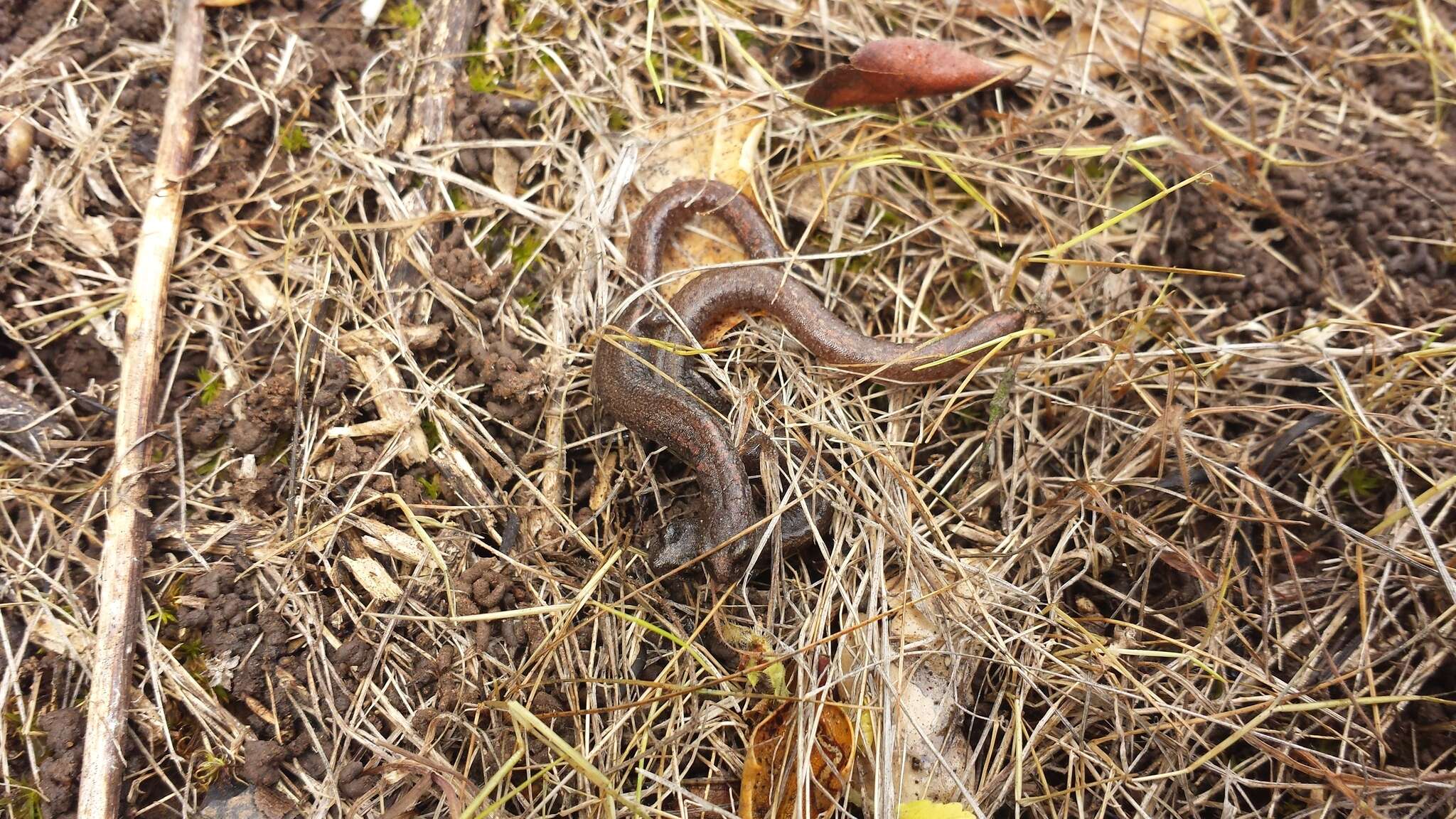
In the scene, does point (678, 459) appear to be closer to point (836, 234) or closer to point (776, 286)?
point (776, 286)

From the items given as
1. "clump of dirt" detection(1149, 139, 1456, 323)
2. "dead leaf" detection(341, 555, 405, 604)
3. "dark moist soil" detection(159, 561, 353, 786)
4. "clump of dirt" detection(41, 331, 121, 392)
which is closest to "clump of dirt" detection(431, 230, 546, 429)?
"dead leaf" detection(341, 555, 405, 604)

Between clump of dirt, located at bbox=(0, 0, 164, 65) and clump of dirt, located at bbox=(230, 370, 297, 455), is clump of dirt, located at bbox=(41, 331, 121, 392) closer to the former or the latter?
clump of dirt, located at bbox=(230, 370, 297, 455)

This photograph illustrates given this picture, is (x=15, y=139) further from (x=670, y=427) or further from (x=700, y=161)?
(x=670, y=427)

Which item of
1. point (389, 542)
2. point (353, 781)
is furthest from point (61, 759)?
point (389, 542)

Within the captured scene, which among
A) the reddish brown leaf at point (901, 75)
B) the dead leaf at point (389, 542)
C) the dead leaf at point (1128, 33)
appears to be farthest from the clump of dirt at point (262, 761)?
the dead leaf at point (1128, 33)

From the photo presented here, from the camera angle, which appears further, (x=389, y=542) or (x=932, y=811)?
Result: (x=389, y=542)

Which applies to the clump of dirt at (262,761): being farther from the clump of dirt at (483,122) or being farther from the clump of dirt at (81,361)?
the clump of dirt at (483,122)
